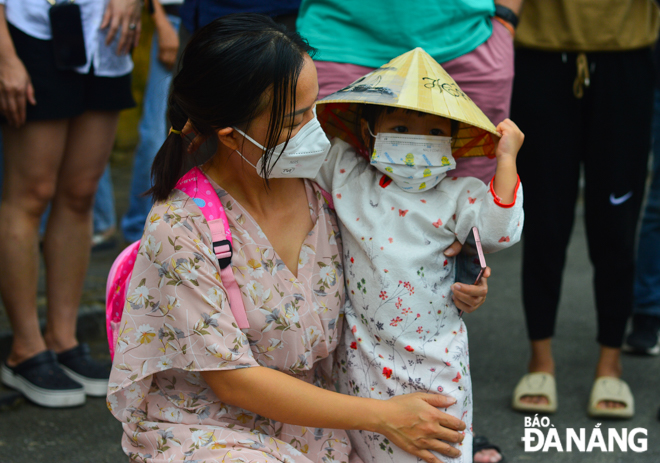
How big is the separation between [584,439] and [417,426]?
1.21m

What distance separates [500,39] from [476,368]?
1586 mm

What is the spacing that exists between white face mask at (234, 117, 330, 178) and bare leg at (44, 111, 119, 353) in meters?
1.21

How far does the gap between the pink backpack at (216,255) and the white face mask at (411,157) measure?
1.32ft

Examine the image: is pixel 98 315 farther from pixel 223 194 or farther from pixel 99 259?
pixel 223 194

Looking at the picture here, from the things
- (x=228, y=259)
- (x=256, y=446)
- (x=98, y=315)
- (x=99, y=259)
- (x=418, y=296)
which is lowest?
(x=99, y=259)

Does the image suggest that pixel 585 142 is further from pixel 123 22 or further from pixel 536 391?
pixel 123 22

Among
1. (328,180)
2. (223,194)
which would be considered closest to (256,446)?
(223,194)

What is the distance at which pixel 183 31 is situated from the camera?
255cm

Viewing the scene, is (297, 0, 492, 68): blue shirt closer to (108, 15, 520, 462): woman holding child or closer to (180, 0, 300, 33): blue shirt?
(180, 0, 300, 33): blue shirt

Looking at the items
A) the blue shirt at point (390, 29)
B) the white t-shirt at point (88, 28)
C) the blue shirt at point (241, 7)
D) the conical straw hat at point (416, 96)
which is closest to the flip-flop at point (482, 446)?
the conical straw hat at point (416, 96)

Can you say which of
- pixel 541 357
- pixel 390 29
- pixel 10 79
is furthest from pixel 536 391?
pixel 10 79

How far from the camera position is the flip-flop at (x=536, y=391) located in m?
2.66

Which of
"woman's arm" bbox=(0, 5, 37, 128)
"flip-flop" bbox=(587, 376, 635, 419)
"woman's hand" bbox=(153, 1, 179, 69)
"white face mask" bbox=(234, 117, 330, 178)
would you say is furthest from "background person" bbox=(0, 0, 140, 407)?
"flip-flop" bbox=(587, 376, 635, 419)

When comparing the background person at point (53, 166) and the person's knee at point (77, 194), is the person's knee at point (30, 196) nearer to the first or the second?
the background person at point (53, 166)
